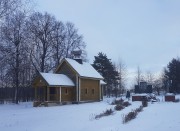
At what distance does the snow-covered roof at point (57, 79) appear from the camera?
38.4 m

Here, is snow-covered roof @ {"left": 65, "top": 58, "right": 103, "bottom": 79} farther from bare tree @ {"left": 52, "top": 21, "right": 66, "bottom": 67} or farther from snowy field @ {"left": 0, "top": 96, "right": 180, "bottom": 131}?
snowy field @ {"left": 0, "top": 96, "right": 180, "bottom": 131}

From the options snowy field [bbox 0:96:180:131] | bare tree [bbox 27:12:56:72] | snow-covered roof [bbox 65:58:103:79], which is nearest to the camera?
snowy field [bbox 0:96:180:131]

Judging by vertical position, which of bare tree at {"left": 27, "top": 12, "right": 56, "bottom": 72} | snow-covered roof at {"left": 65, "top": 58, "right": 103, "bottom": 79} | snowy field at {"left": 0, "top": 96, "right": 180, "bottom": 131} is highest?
bare tree at {"left": 27, "top": 12, "right": 56, "bottom": 72}

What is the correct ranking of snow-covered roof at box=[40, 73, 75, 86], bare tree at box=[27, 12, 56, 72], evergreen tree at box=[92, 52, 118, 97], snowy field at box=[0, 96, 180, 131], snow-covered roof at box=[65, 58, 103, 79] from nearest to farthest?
snowy field at box=[0, 96, 180, 131]
snow-covered roof at box=[40, 73, 75, 86]
snow-covered roof at box=[65, 58, 103, 79]
bare tree at box=[27, 12, 56, 72]
evergreen tree at box=[92, 52, 118, 97]

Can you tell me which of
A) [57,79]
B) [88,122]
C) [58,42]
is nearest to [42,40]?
[58,42]

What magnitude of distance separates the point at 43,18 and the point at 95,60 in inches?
1010

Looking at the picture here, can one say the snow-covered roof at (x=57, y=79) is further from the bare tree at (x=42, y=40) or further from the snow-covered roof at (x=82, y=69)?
the bare tree at (x=42, y=40)

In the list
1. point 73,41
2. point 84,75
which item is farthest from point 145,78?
point 84,75

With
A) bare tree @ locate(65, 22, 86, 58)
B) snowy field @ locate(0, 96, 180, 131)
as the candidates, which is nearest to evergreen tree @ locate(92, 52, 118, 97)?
bare tree @ locate(65, 22, 86, 58)

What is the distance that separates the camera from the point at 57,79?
40406 millimetres

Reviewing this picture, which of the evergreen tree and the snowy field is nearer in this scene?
the snowy field

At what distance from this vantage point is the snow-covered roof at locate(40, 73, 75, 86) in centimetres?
3844

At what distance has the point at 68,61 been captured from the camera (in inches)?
1724

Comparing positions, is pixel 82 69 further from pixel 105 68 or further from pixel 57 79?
pixel 105 68
